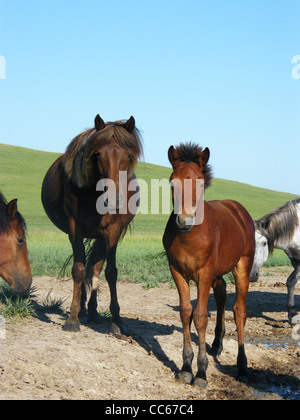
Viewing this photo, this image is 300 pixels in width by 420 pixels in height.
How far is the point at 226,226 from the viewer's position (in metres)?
5.70

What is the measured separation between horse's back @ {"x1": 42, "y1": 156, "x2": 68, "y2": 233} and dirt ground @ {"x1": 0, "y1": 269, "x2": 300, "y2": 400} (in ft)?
4.92

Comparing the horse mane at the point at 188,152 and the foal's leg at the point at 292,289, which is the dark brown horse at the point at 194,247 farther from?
the foal's leg at the point at 292,289

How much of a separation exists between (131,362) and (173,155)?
7.84 feet

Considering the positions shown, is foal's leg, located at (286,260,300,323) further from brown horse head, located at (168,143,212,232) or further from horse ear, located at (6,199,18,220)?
horse ear, located at (6,199,18,220)

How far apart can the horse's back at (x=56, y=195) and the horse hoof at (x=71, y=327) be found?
1.60 meters

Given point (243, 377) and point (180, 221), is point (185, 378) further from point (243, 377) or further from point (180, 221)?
point (180, 221)

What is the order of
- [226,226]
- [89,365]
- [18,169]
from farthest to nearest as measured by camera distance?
[18,169] → [226,226] → [89,365]

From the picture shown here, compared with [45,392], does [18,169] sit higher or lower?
higher

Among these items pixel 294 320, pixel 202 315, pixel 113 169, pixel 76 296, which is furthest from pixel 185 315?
pixel 294 320

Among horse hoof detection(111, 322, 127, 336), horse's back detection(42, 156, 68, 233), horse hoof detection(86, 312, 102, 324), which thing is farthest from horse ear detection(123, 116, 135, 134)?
horse hoof detection(86, 312, 102, 324)

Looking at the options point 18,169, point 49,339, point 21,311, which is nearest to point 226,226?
point 49,339

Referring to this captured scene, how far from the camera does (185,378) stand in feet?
17.0
